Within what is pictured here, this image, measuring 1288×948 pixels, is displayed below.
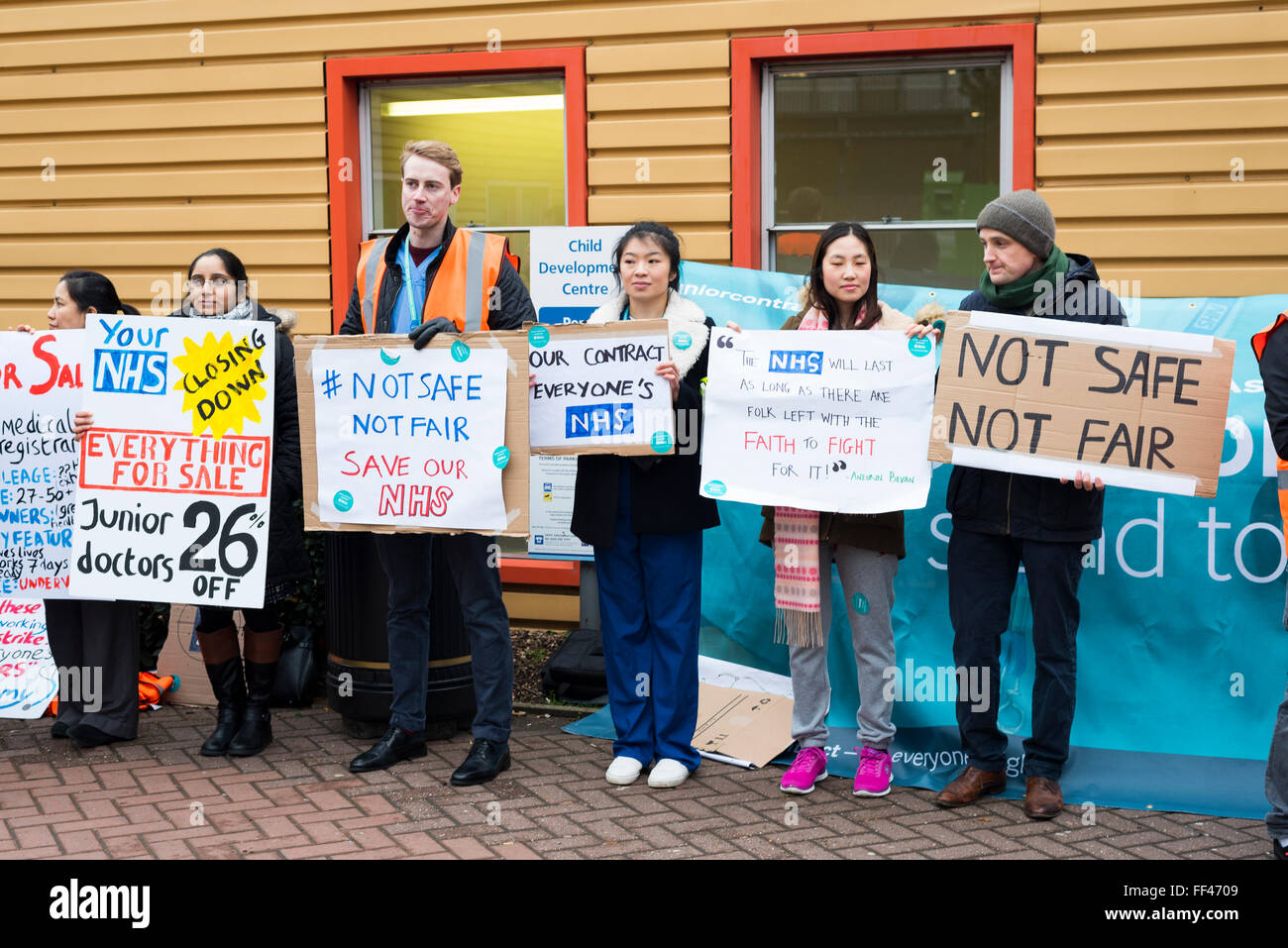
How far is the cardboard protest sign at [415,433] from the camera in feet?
16.4

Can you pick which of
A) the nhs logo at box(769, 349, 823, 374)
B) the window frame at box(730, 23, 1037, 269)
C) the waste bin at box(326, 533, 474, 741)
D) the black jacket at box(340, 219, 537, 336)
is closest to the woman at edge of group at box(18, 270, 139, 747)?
the waste bin at box(326, 533, 474, 741)

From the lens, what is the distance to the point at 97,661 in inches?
226

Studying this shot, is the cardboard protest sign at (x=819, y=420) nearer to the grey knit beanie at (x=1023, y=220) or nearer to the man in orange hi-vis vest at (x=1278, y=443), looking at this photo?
the grey knit beanie at (x=1023, y=220)

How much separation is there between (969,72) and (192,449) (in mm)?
4453

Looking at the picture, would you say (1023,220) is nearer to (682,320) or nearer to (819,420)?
(819,420)

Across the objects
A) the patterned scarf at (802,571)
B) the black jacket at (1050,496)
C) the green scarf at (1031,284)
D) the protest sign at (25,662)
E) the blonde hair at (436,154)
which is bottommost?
the protest sign at (25,662)

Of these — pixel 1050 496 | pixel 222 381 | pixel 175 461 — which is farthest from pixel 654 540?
pixel 175 461

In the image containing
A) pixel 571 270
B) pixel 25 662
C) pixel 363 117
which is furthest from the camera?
pixel 363 117

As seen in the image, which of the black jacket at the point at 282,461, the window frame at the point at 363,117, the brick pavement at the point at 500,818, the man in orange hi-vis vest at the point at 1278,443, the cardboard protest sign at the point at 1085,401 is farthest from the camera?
the window frame at the point at 363,117

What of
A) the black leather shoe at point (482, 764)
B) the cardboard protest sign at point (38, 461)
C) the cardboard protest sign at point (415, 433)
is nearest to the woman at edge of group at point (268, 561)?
the cardboard protest sign at point (415, 433)

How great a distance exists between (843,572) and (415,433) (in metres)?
1.75

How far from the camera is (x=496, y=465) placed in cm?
498

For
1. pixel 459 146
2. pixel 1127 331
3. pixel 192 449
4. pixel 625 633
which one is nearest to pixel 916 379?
pixel 1127 331

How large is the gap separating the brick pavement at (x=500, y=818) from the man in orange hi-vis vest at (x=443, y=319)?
0.91ft
